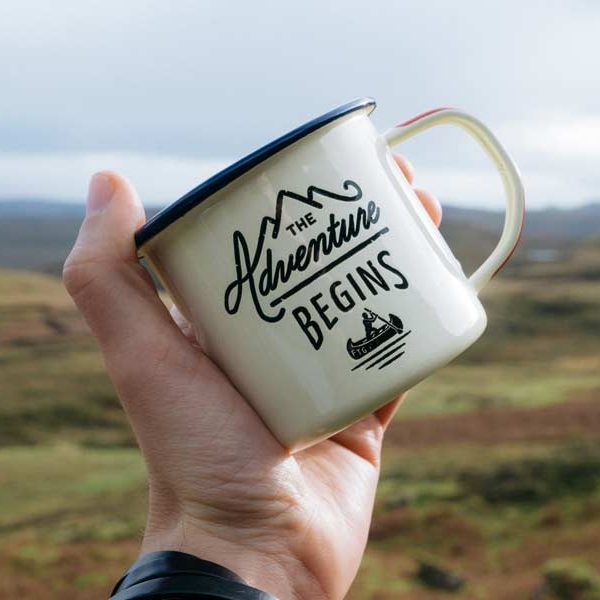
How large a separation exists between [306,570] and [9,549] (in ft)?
11.4

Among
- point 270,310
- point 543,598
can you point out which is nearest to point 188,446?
point 270,310

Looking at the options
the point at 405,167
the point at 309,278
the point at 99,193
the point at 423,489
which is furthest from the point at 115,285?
the point at 423,489

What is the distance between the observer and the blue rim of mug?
1.12 m

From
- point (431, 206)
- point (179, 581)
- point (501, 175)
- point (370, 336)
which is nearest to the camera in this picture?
point (179, 581)

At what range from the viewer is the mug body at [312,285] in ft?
3.74

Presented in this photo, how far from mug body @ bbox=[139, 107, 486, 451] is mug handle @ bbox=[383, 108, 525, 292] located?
0.16 metres

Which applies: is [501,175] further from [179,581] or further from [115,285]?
[179,581]

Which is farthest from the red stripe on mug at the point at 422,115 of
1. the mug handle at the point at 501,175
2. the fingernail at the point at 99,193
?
the fingernail at the point at 99,193

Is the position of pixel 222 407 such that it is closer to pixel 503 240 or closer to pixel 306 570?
pixel 306 570

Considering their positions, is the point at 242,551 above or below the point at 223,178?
below

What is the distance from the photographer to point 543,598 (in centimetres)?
367

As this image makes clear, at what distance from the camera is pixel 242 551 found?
125 cm

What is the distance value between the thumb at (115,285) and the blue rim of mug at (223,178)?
0.07 meters

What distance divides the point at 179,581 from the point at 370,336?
40cm
